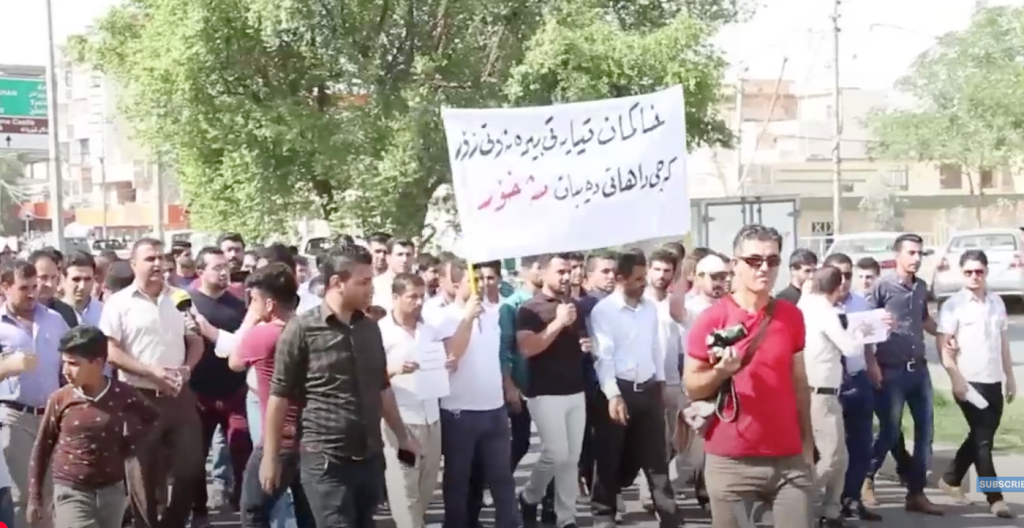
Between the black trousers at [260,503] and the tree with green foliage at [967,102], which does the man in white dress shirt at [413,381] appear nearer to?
the black trousers at [260,503]

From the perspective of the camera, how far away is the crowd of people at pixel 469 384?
5852 mm

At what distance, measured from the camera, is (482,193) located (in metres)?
7.46

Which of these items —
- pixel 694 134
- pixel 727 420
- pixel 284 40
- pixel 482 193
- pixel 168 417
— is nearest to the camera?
pixel 727 420

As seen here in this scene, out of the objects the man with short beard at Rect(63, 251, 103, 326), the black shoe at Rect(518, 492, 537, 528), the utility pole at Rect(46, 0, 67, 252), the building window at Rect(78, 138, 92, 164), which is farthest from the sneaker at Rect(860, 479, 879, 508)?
the building window at Rect(78, 138, 92, 164)

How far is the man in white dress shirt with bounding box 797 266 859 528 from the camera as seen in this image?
8.48m

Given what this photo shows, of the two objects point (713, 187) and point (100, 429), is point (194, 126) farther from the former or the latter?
point (713, 187)

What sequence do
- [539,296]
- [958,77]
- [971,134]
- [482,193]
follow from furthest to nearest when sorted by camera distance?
[958,77]
[971,134]
[539,296]
[482,193]

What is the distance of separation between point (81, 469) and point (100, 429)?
19cm

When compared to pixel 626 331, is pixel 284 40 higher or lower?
higher

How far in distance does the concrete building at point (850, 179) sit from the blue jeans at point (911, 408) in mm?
38336

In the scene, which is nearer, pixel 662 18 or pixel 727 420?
pixel 727 420

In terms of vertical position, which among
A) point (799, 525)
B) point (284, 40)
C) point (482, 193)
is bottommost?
point (799, 525)

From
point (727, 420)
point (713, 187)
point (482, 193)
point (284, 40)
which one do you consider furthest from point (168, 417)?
point (713, 187)
